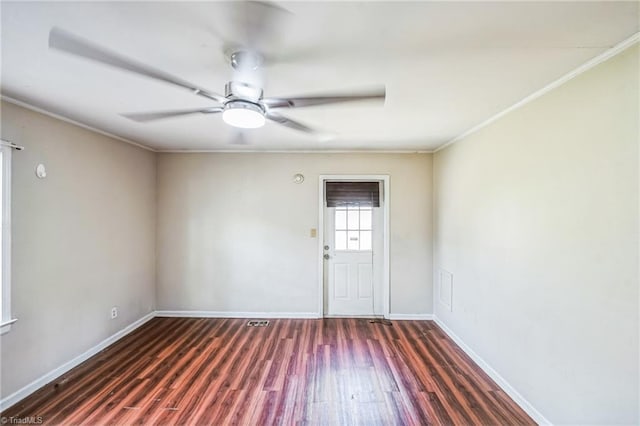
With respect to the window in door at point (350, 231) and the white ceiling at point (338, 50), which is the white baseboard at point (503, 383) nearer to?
the window in door at point (350, 231)

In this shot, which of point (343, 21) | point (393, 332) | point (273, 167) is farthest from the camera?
point (273, 167)

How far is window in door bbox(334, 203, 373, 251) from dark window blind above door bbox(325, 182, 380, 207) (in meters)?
0.09

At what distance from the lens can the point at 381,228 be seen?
394 centimetres

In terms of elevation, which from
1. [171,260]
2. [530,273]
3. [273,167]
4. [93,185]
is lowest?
[171,260]

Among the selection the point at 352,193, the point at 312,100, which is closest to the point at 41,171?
the point at 312,100

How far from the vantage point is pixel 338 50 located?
1.40m

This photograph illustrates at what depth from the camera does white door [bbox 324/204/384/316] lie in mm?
3934

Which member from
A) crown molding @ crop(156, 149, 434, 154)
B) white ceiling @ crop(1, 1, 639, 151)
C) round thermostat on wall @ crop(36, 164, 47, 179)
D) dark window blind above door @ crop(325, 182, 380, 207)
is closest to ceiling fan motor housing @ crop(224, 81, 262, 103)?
white ceiling @ crop(1, 1, 639, 151)

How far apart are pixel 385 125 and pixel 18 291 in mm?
3468

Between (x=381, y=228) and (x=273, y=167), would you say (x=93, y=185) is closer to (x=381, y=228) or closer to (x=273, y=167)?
(x=273, y=167)

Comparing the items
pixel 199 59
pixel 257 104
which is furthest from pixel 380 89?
pixel 199 59

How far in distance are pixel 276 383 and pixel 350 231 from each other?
2.20m

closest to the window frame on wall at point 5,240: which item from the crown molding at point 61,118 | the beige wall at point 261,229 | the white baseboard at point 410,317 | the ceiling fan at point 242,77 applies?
the crown molding at point 61,118

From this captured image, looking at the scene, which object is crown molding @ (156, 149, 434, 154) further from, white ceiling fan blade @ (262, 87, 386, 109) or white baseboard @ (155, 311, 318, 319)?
white baseboard @ (155, 311, 318, 319)
